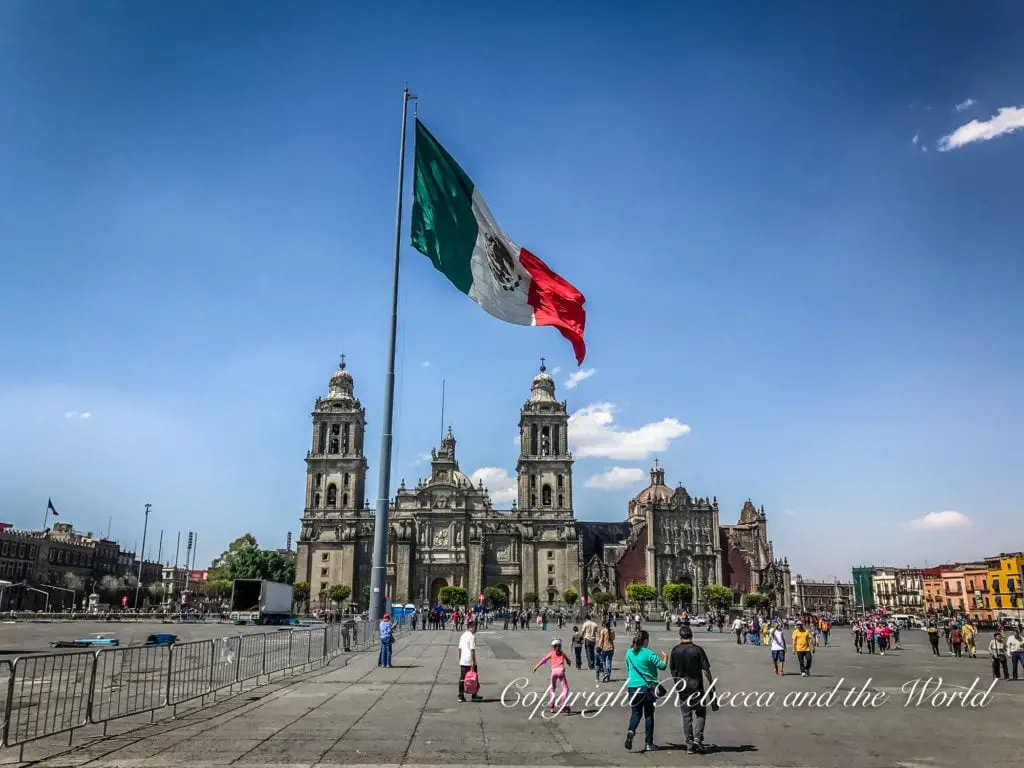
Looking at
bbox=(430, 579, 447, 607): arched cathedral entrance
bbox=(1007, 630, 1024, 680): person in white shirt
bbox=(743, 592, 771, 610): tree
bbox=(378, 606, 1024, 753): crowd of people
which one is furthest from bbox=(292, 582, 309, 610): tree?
bbox=(1007, 630, 1024, 680): person in white shirt

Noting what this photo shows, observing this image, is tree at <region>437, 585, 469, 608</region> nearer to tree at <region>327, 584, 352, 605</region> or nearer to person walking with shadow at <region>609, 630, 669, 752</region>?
tree at <region>327, 584, 352, 605</region>

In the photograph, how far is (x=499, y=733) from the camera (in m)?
11.2

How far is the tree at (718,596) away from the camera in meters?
83.1

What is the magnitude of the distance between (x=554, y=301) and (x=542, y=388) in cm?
8357

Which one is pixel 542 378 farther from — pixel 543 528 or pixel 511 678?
pixel 511 678

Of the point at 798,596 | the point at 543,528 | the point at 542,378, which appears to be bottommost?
the point at 798,596

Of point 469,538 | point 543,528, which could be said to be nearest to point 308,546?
point 469,538

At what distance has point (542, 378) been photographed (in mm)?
102562

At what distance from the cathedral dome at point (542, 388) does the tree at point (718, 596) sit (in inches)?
1220

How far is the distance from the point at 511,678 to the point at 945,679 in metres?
11.6

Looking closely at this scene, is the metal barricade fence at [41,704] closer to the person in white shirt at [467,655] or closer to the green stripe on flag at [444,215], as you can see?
the person in white shirt at [467,655]


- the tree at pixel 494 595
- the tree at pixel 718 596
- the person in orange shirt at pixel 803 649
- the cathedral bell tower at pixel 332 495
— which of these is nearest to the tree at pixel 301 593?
the cathedral bell tower at pixel 332 495

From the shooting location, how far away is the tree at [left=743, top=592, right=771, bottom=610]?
283 ft

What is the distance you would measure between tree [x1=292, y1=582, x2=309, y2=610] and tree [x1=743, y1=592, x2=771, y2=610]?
164 feet
